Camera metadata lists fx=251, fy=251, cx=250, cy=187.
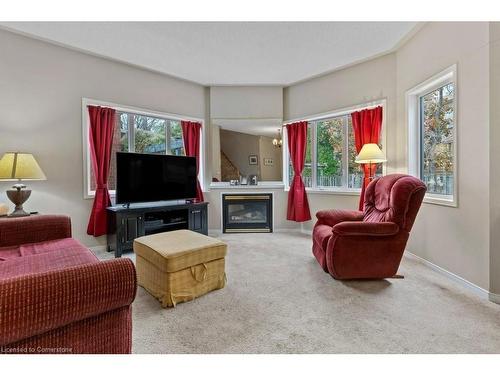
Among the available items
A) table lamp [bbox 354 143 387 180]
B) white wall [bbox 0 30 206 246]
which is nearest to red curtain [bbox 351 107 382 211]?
table lamp [bbox 354 143 387 180]

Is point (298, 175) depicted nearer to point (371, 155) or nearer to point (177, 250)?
point (371, 155)

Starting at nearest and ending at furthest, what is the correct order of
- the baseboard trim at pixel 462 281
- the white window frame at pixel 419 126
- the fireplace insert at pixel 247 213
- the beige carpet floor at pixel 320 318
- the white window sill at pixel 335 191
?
the beige carpet floor at pixel 320 318 → the baseboard trim at pixel 462 281 → the white window frame at pixel 419 126 → the white window sill at pixel 335 191 → the fireplace insert at pixel 247 213

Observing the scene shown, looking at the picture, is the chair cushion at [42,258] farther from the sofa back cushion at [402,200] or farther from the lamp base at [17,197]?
the sofa back cushion at [402,200]

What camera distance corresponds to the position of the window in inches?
163

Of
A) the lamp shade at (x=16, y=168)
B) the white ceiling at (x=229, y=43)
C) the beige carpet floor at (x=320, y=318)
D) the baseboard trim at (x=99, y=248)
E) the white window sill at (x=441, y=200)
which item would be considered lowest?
the beige carpet floor at (x=320, y=318)

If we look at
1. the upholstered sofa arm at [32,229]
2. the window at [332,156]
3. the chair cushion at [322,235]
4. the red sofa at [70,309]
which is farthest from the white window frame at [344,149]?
the red sofa at [70,309]

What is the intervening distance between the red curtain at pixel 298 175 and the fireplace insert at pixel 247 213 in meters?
0.41

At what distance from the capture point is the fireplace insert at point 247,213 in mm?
4617

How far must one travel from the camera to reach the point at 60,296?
1.05 meters

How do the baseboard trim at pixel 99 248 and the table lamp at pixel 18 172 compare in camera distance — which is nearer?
the table lamp at pixel 18 172

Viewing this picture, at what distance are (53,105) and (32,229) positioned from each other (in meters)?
1.77
